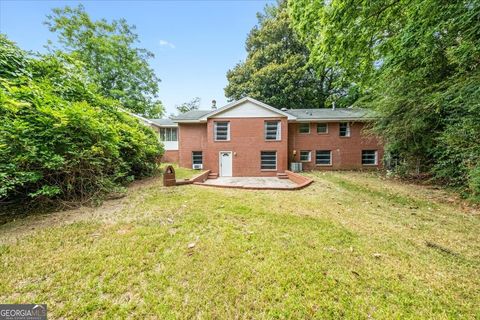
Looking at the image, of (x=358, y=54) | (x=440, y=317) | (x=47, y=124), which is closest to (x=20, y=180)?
(x=47, y=124)

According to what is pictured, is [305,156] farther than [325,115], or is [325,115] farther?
[305,156]

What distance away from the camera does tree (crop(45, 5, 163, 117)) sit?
17447 millimetres

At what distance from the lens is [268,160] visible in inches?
557

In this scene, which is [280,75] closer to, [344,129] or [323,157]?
[344,129]

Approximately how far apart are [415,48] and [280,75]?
684 inches

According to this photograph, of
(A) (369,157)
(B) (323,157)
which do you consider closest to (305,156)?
(B) (323,157)

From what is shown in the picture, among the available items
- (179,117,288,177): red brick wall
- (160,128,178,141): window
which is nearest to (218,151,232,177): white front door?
(179,117,288,177): red brick wall

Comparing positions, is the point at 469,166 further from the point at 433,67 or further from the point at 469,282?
the point at 469,282

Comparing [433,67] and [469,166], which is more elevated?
[433,67]

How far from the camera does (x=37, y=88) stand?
454cm

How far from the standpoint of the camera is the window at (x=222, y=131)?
13852 mm

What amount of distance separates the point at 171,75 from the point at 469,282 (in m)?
26.2

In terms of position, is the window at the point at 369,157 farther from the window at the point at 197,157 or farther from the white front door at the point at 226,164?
the window at the point at 197,157

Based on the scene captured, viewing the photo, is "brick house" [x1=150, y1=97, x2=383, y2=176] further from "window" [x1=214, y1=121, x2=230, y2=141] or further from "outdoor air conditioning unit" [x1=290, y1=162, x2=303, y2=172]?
"outdoor air conditioning unit" [x1=290, y1=162, x2=303, y2=172]
